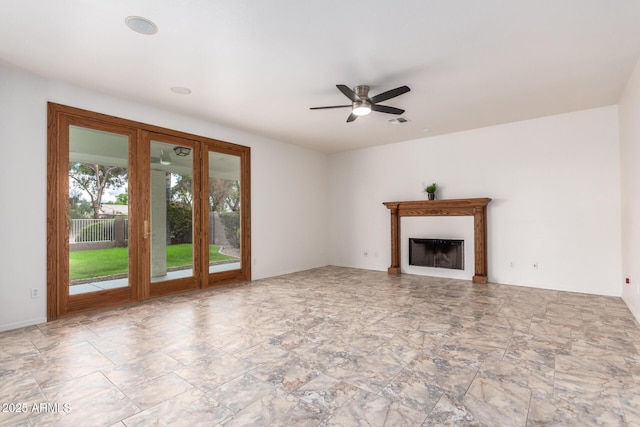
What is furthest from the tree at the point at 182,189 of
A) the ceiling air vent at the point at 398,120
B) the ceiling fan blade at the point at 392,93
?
the ceiling air vent at the point at 398,120

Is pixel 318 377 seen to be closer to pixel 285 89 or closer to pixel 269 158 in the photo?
pixel 285 89

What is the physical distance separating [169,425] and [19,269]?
306 cm

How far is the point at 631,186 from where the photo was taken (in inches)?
153

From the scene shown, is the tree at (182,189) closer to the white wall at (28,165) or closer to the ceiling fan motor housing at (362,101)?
the white wall at (28,165)

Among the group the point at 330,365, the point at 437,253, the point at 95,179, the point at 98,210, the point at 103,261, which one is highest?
the point at 95,179

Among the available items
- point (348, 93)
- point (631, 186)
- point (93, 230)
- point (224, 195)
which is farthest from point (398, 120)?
point (93, 230)

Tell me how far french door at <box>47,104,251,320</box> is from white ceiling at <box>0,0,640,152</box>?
2.13 feet

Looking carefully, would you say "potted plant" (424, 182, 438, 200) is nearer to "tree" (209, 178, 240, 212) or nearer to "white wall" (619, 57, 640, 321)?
"white wall" (619, 57, 640, 321)

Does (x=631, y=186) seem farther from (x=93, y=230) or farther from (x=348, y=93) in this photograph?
(x=93, y=230)

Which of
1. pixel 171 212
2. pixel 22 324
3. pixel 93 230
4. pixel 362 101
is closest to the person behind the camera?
pixel 22 324

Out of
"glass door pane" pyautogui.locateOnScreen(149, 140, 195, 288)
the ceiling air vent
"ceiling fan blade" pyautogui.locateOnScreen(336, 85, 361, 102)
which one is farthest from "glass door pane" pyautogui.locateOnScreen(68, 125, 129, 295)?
the ceiling air vent

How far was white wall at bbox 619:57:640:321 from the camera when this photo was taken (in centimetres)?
356

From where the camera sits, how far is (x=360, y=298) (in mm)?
4707

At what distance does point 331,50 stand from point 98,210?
3.59 meters
